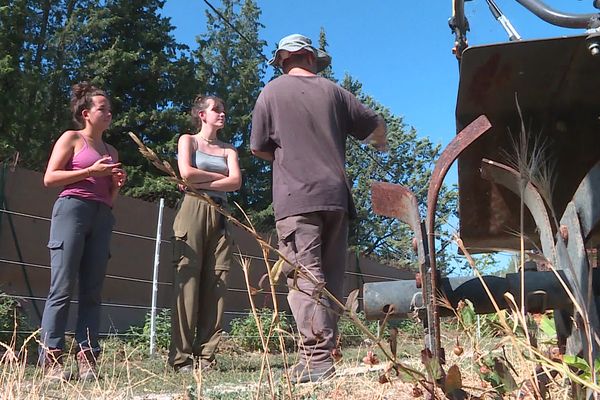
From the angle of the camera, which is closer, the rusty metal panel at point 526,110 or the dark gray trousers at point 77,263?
the rusty metal panel at point 526,110

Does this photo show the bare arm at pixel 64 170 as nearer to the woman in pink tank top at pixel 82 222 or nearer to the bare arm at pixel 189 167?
the woman in pink tank top at pixel 82 222

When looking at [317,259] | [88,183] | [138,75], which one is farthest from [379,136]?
[138,75]

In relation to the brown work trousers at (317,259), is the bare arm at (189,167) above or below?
above

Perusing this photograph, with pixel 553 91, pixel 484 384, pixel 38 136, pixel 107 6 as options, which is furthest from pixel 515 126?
pixel 107 6

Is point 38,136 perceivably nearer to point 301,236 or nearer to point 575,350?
point 301,236

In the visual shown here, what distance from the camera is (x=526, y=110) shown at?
1.82 meters

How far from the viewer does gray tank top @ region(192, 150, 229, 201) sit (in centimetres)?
416

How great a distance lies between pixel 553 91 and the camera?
175 cm

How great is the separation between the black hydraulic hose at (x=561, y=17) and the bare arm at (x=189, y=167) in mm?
2404

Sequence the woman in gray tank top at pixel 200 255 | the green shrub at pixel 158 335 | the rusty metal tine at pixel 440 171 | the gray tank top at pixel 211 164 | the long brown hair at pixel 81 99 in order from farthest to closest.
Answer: the green shrub at pixel 158 335 < the gray tank top at pixel 211 164 < the woman in gray tank top at pixel 200 255 < the long brown hair at pixel 81 99 < the rusty metal tine at pixel 440 171

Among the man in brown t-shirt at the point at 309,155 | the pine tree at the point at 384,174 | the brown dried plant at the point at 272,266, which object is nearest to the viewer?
the brown dried plant at the point at 272,266

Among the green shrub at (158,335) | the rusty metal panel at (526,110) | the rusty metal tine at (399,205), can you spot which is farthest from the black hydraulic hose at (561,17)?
the green shrub at (158,335)

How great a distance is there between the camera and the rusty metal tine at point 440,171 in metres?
1.30

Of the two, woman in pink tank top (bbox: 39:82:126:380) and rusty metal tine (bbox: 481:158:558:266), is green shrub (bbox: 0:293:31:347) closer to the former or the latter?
woman in pink tank top (bbox: 39:82:126:380)
